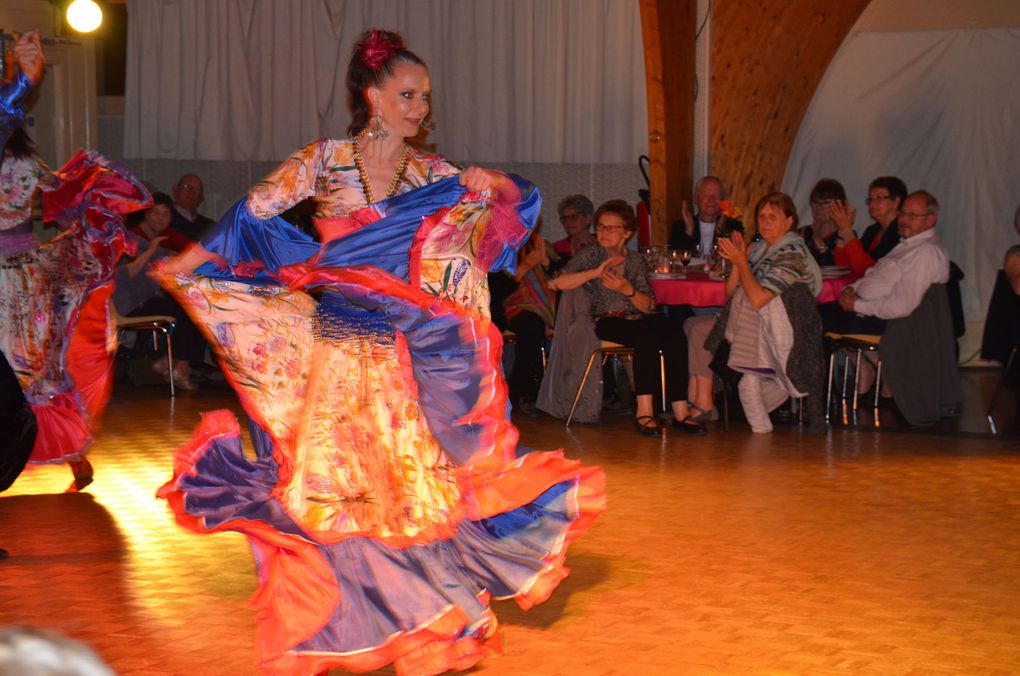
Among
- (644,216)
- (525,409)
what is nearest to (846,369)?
(525,409)

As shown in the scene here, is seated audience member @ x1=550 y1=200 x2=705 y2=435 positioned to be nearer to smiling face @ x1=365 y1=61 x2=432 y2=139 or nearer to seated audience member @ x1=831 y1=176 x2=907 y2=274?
seated audience member @ x1=831 y1=176 x2=907 y2=274

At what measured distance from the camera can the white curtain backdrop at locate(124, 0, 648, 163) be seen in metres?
10.3

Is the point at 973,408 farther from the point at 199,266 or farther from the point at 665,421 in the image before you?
the point at 199,266

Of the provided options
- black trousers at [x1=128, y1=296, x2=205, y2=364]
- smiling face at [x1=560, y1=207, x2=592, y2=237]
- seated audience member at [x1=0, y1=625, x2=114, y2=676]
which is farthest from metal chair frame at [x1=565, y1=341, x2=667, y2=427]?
seated audience member at [x1=0, y1=625, x2=114, y2=676]

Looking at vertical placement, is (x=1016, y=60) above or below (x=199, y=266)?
above

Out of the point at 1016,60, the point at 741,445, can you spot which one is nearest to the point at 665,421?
the point at 741,445

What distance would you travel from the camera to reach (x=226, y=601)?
13.3 ft

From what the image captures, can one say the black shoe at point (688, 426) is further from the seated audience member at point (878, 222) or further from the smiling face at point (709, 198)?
the smiling face at point (709, 198)

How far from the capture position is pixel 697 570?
4.41 meters

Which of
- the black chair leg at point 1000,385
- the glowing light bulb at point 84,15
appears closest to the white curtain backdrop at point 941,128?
the black chair leg at point 1000,385

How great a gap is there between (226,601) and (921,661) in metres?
2.02

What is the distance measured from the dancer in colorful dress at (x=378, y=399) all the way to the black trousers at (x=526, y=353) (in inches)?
164

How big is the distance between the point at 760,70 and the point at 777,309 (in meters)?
3.65

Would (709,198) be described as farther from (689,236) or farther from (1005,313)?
(1005,313)
